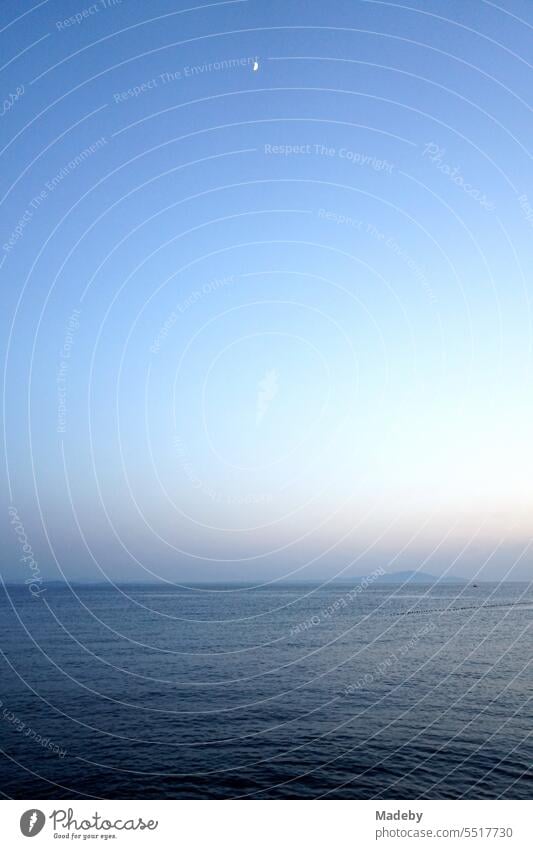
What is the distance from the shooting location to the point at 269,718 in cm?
3831

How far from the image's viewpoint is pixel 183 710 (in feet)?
135

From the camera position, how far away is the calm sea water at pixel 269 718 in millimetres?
27938

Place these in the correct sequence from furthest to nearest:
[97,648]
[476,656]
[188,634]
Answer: [188,634], [97,648], [476,656]

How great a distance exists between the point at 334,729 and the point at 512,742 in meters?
9.91

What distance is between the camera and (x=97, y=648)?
2904 inches

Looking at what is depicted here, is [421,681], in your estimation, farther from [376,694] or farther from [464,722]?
[464,722]

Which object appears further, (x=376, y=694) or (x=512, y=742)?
(x=376, y=694)

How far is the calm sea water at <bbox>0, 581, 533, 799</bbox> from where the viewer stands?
2794 cm
